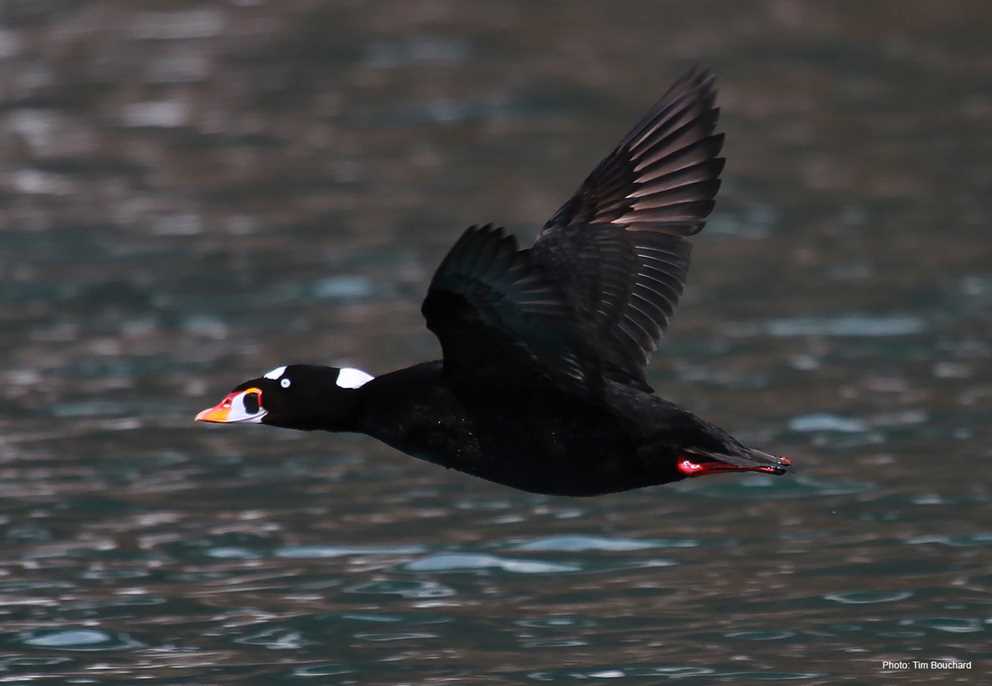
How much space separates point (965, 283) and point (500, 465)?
21.3ft

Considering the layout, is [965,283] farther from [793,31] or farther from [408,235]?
[793,31]

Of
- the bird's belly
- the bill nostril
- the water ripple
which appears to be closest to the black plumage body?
the bird's belly

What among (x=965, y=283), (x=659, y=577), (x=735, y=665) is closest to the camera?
(x=735, y=665)

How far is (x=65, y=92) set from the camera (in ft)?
62.3

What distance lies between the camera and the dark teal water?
27.1 feet

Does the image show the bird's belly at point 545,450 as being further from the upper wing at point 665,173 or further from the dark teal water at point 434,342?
the upper wing at point 665,173

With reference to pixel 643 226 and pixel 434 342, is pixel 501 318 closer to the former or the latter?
pixel 643 226

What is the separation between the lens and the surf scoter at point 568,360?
6.96m

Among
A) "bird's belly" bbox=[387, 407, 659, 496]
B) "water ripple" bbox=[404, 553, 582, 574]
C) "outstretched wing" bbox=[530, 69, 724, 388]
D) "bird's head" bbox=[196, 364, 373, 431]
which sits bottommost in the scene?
"water ripple" bbox=[404, 553, 582, 574]

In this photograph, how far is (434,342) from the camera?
490 inches

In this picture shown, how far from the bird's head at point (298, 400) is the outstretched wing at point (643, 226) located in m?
0.90

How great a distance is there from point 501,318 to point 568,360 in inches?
17.4

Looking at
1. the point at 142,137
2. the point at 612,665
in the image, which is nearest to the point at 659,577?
the point at 612,665

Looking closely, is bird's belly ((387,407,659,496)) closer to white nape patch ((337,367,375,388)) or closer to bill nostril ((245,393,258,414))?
white nape patch ((337,367,375,388))
